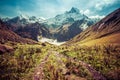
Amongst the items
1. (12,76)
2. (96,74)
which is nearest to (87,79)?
(96,74)

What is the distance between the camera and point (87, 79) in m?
28.5

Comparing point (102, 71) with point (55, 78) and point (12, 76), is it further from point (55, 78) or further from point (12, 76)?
point (12, 76)

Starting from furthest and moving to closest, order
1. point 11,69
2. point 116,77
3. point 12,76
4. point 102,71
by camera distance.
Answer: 1. point 11,69
2. point 102,71
3. point 12,76
4. point 116,77

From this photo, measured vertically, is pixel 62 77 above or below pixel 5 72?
below

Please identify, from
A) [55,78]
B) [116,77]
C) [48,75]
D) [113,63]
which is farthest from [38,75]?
[113,63]

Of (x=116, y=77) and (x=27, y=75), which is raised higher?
(x=27, y=75)

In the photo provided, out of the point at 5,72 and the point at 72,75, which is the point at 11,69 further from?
the point at 72,75

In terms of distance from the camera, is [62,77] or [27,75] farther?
[27,75]

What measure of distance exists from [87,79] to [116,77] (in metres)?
5.51

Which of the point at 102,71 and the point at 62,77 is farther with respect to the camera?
the point at 102,71

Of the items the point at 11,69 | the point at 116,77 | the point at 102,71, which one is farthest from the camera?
the point at 11,69

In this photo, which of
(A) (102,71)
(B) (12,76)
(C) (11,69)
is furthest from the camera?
(C) (11,69)

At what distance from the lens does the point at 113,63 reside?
36.9 m

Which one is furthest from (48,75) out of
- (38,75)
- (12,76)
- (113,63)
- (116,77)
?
(113,63)
